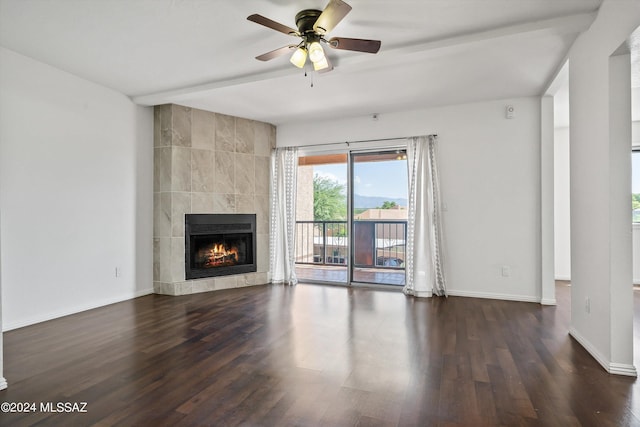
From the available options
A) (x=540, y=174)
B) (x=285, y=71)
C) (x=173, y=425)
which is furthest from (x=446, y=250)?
(x=173, y=425)

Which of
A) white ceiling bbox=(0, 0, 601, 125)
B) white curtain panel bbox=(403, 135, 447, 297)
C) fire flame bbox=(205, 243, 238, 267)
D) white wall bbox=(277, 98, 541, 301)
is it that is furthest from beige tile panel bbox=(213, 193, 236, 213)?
white wall bbox=(277, 98, 541, 301)

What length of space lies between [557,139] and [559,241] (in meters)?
1.72

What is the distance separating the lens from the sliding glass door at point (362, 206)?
523cm

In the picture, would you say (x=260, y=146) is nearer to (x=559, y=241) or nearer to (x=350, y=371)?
(x=350, y=371)

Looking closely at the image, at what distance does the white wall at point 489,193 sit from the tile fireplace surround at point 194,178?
2519 mm

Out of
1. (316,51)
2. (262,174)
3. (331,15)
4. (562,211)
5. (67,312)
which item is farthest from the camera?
(562,211)

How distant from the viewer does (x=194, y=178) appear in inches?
191

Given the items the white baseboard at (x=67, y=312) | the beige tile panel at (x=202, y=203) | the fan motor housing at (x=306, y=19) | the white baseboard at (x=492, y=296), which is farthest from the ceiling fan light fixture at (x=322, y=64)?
the white baseboard at (x=67, y=312)

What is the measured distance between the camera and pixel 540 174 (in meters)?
4.33

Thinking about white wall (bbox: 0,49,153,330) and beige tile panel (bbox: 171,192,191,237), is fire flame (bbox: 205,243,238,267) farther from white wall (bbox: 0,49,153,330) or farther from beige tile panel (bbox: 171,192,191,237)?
white wall (bbox: 0,49,153,330)

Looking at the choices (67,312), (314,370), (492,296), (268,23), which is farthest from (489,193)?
(67,312)

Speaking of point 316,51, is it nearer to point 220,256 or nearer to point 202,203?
point 202,203

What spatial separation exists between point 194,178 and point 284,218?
59.0 inches

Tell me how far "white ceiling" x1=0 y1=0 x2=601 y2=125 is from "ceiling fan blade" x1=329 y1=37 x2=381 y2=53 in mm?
228
